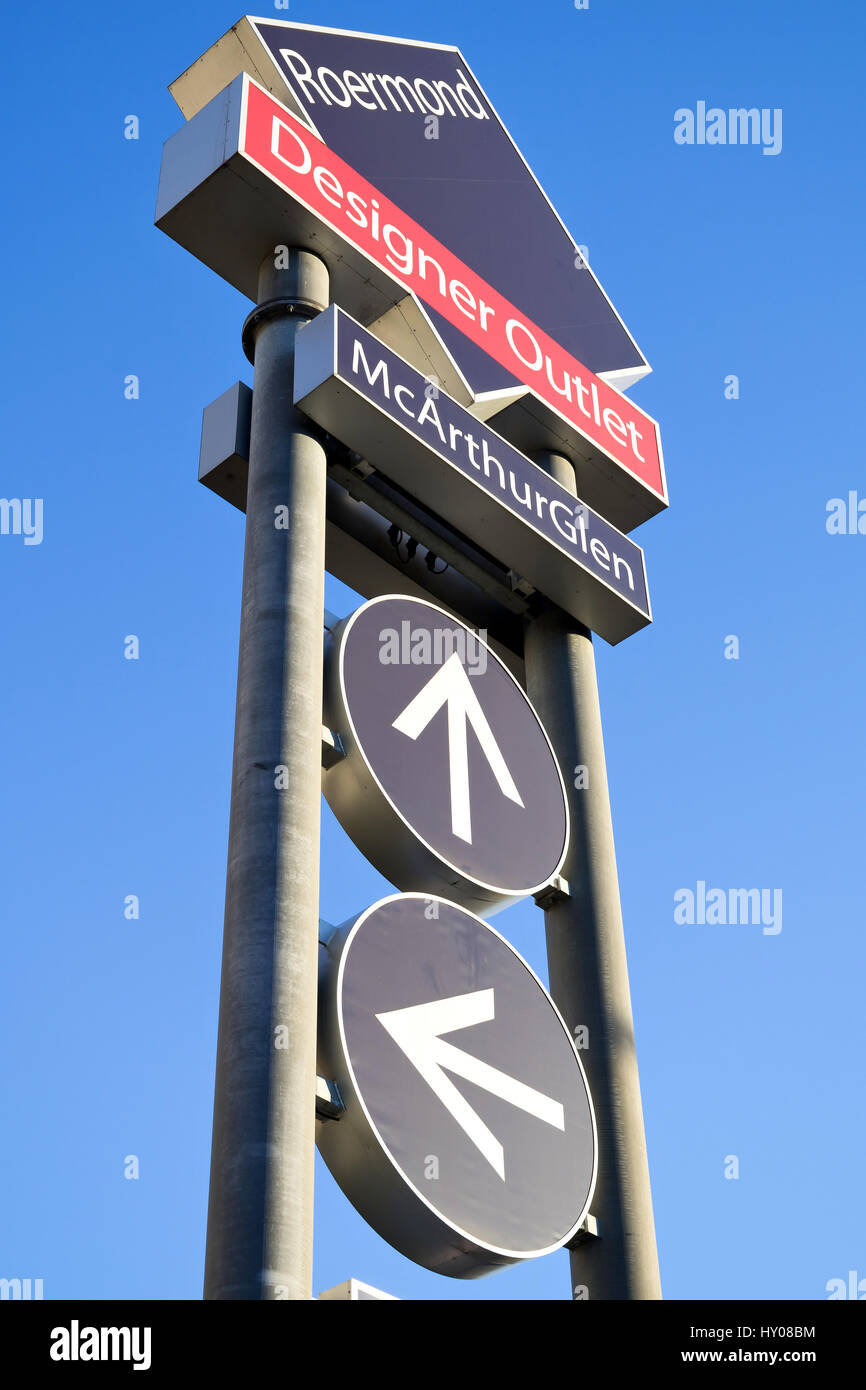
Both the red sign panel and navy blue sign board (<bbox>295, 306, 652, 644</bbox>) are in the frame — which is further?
the red sign panel

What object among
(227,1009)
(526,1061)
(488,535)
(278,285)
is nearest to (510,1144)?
(526,1061)

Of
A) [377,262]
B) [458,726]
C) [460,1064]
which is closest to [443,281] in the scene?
[377,262]

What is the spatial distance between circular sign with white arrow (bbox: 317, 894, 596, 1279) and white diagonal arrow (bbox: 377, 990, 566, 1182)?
0.04 ft

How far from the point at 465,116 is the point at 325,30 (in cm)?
228

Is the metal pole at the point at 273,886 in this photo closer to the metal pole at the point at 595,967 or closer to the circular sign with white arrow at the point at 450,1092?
the circular sign with white arrow at the point at 450,1092

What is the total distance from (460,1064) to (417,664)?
10.9 ft

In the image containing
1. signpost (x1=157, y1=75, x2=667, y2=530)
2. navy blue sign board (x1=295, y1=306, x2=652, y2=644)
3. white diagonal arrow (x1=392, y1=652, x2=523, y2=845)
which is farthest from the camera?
signpost (x1=157, y1=75, x2=667, y2=530)

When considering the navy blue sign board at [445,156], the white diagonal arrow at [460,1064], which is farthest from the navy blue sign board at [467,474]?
the white diagonal arrow at [460,1064]

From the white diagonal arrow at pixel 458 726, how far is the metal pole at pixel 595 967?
941mm

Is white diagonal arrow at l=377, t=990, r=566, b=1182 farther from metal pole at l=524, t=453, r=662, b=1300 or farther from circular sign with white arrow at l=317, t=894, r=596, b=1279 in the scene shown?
metal pole at l=524, t=453, r=662, b=1300

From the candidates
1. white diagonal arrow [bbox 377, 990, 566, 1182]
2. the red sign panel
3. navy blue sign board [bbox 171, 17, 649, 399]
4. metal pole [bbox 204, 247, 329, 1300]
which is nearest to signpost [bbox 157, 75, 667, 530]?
the red sign panel

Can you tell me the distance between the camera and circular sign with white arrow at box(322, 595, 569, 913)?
12.1 metres
